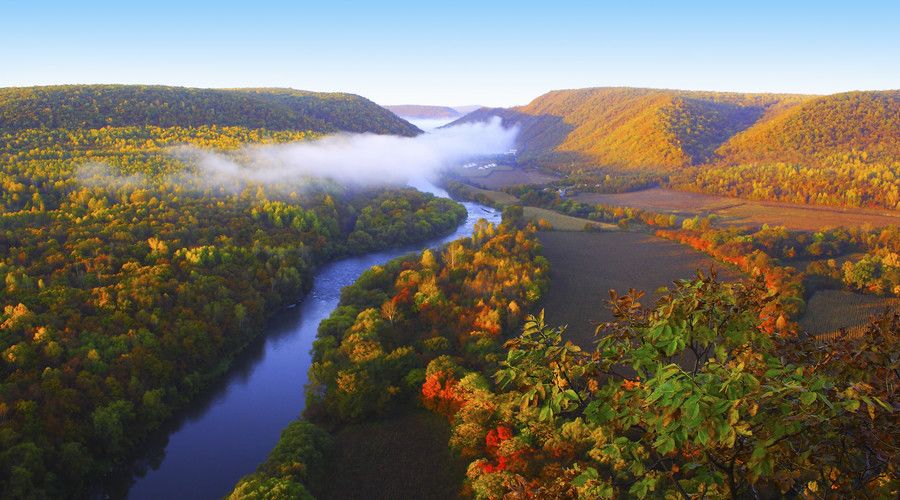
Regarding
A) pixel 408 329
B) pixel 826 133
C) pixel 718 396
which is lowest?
pixel 408 329

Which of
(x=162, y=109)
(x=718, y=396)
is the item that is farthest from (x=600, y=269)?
(x=162, y=109)

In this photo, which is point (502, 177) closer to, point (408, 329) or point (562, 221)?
point (562, 221)

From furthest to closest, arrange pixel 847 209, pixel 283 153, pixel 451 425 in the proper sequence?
pixel 283 153, pixel 847 209, pixel 451 425

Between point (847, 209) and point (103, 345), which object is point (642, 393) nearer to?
point (103, 345)

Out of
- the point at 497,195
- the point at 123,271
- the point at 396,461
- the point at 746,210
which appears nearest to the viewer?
→ the point at 396,461

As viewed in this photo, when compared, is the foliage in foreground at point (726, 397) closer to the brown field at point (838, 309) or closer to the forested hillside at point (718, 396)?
the forested hillside at point (718, 396)

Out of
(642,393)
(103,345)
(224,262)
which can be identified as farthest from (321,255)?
(642,393)

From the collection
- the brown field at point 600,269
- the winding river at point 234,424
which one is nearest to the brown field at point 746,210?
the brown field at point 600,269
